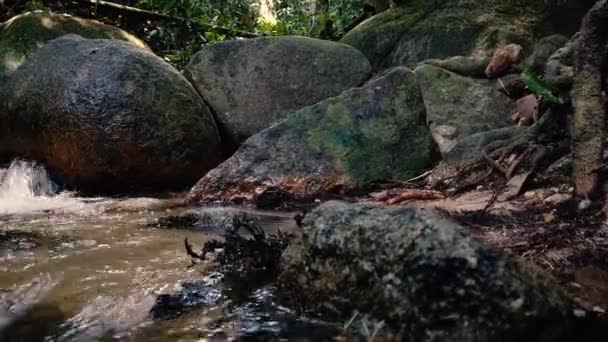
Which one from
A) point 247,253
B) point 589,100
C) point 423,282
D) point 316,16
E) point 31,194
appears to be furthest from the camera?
point 316,16

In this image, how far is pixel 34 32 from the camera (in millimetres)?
7641

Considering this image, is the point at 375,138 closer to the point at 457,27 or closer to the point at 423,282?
the point at 457,27

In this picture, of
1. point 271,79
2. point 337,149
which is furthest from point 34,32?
point 337,149

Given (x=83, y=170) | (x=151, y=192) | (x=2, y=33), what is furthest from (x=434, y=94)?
(x=2, y=33)

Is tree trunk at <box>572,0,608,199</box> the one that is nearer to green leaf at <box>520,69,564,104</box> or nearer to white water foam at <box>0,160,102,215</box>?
green leaf at <box>520,69,564,104</box>

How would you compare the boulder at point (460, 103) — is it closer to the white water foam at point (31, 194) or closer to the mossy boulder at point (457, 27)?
the mossy boulder at point (457, 27)

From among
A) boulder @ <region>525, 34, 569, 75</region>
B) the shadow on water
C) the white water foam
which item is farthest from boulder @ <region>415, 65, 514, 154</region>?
the shadow on water

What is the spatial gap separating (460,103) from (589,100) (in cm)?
231

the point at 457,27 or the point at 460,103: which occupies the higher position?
the point at 457,27

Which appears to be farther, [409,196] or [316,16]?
[316,16]

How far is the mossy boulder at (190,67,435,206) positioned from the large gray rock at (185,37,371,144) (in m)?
1.22

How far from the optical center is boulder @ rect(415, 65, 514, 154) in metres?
5.83

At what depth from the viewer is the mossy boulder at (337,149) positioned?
17.8 ft

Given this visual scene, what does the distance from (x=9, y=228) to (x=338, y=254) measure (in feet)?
8.79
